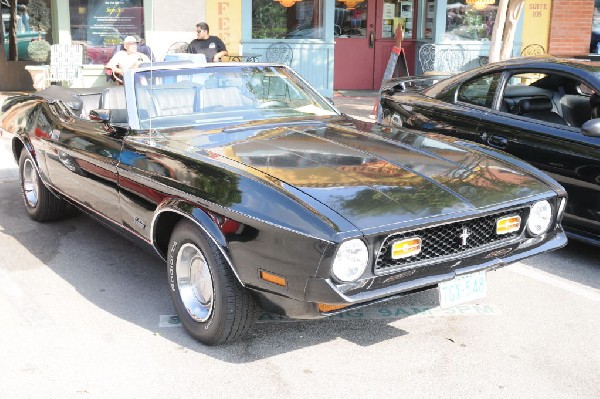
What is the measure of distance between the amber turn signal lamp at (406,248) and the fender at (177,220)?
755mm

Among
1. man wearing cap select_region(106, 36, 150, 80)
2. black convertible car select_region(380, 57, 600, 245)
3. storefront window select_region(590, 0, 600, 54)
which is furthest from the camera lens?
storefront window select_region(590, 0, 600, 54)

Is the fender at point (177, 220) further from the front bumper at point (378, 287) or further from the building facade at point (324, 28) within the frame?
the building facade at point (324, 28)

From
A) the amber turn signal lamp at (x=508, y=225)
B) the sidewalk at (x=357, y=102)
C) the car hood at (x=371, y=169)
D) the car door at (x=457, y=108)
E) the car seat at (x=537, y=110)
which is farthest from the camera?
the sidewalk at (x=357, y=102)

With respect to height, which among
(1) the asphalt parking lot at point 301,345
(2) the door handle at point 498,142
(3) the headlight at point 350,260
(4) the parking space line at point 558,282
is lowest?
(1) the asphalt parking lot at point 301,345

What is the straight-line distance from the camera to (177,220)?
427cm

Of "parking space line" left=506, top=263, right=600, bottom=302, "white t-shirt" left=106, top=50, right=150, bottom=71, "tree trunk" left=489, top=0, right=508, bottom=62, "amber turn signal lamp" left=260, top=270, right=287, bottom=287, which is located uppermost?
"tree trunk" left=489, top=0, right=508, bottom=62

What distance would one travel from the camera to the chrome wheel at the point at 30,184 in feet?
20.9

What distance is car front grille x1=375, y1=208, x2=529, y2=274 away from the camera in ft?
11.6

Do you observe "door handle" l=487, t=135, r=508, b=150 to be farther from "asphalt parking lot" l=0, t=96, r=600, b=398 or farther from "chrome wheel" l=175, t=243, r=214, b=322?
"chrome wheel" l=175, t=243, r=214, b=322

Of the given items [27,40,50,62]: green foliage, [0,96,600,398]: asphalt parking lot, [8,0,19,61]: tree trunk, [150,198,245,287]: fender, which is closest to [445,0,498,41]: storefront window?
[27,40,50,62]: green foliage

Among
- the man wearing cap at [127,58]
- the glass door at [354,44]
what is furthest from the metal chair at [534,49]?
the man wearing cap at [127,58]

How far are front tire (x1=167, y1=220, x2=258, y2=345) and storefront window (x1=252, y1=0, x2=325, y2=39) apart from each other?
9309 millimetres

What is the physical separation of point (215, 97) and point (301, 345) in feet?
5.95

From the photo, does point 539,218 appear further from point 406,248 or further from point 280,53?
point 280,53
